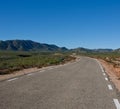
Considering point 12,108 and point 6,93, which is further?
point 6,93

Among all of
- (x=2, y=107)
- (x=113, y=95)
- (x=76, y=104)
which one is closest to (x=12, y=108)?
(x=2, y=107)

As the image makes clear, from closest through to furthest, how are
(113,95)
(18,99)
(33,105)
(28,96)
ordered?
(33,105)
(18,99)
(28,96)
(113,95)

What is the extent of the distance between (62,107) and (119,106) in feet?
5.54

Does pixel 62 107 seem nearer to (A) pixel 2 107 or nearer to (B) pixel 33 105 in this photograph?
(B) pixel 33 105

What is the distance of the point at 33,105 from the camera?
854 centimetres

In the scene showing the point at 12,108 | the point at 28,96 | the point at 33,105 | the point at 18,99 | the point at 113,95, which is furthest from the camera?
the point at 113,95

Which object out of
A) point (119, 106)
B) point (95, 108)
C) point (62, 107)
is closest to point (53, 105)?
point (62, 107)

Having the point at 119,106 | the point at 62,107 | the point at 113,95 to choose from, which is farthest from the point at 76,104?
the point at 113,95

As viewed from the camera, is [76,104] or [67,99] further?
[67,99]

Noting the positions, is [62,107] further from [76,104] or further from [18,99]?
[18,99]

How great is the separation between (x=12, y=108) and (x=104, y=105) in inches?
105

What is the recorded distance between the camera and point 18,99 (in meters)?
9.52

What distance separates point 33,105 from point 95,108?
1659 mm

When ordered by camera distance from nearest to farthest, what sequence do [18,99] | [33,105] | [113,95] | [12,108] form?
[12,108], [33,105], [18,99], [113,95]
